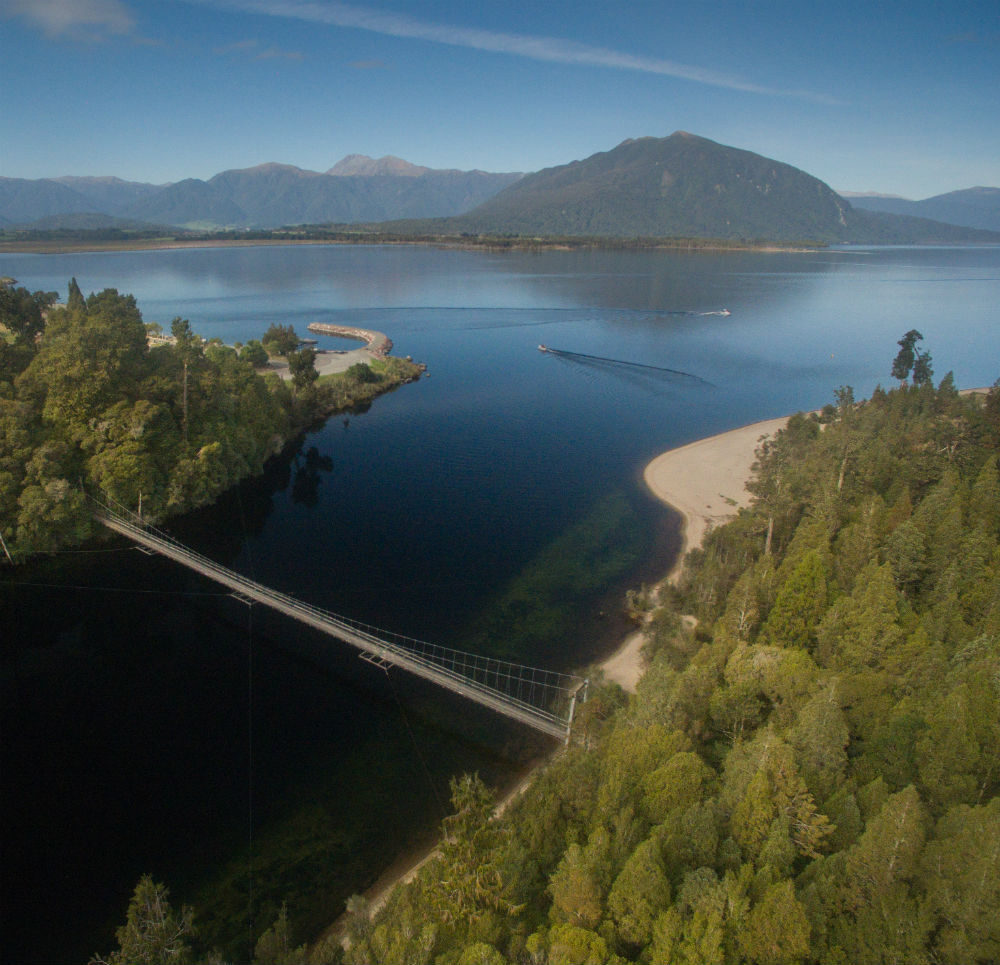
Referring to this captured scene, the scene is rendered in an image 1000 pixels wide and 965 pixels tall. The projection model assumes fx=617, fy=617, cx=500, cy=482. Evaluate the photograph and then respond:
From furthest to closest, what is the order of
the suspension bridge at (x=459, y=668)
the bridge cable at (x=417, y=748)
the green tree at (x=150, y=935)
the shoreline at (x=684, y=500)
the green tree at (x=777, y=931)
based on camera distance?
the suspension bridge at (x=459, y=668) → the bridge cable at (x=417, y=748) → the shoreline at (x=684, y=500) → the green tree at (x=150, y=935) → the green tree at (x=777, y=931)

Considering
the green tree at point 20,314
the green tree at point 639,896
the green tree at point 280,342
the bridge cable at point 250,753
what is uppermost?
the green tree at point 20,314

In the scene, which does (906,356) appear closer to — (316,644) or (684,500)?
(684,500)

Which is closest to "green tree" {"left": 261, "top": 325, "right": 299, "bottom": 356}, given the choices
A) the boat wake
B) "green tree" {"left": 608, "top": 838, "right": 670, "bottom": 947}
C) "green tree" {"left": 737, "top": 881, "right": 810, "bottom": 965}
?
the boat wake

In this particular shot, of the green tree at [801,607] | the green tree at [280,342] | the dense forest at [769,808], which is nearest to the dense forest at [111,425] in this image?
the dense forest at [769,808]

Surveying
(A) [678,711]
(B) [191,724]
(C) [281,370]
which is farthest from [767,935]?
(C) [281,370]

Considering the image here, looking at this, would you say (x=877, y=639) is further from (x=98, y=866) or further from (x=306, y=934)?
(x=98, y=866)

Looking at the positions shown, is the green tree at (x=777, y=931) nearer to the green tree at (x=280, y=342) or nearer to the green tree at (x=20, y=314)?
the green tree at (x=20, y=314)

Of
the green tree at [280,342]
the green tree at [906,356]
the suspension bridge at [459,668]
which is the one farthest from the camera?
the green tree at [280,342]
